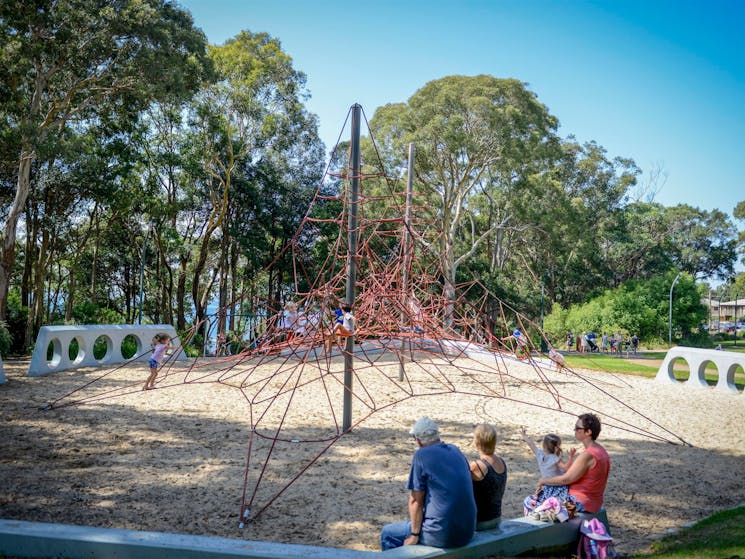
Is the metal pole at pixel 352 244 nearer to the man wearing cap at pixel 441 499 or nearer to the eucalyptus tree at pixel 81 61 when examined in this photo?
the man wearing cap at pixel 441 499

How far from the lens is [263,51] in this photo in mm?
24797

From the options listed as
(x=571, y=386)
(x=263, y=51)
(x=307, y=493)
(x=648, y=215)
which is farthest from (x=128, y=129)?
(x=648, y=215)

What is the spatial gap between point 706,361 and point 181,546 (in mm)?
13508

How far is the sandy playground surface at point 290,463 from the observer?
16.1 feet

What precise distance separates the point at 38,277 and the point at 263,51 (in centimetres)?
1277

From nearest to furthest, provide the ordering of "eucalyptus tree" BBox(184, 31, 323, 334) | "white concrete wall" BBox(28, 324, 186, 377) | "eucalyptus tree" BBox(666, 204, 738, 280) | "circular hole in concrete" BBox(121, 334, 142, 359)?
"white concrete wall" BBox(28, 324, 186, 377) → "circular hole in concrete" BBox(121, 334, 142, 359) → "eucalyptus tree" BBox(184, 31, 323, 334) → "eucalyptus tree" BBox(666, 204, 738, 280)

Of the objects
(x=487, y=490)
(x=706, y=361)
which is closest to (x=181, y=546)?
(x=487, y=490)

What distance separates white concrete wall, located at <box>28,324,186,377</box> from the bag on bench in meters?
8.85

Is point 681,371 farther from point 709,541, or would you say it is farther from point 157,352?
point 709,541

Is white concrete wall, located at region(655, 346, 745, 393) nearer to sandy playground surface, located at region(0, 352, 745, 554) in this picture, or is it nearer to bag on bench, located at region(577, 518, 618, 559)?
sandy playground surface, located at region(0, 352, 745, 554)

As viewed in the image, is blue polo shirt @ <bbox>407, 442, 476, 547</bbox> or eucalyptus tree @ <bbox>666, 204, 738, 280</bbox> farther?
eucalyptus tree @ <bbox>666, 204, 738, 280</bbox>

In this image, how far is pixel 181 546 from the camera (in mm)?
3492

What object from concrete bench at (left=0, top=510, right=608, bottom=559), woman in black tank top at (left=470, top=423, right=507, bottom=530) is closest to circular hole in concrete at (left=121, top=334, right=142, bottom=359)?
concrete bench at (left=0, top=510, right=608, bottom=559)

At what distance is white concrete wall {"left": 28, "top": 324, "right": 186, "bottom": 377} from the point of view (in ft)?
39.4
